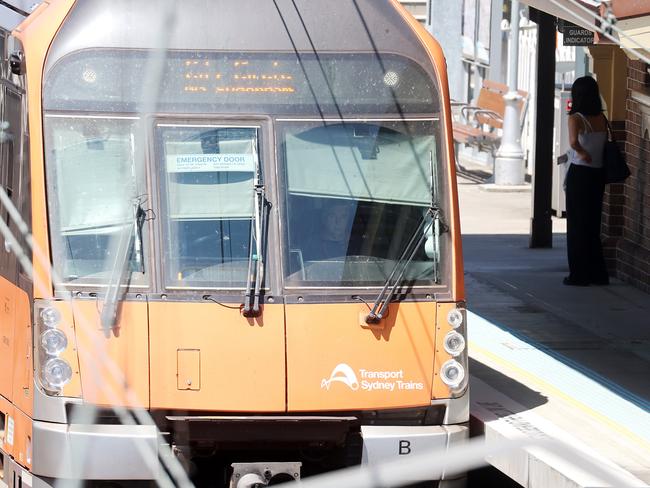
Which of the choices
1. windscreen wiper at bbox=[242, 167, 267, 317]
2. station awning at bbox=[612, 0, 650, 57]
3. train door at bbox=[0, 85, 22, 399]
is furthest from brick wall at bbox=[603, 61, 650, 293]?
train door at bbox=[0, 85, 22, 399]

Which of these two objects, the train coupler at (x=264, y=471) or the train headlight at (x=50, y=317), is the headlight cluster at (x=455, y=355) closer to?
the train coupler at (x=264, y=471)

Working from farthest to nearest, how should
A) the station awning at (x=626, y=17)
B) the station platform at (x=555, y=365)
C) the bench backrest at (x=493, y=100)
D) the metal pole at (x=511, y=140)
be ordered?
the bench backrest at (x=493, y=100) < the metal pole at (x=511, y=140) < the station awning at (x=626, y=17) < the station platform at (x=555, y=365)

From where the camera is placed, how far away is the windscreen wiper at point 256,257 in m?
7.08

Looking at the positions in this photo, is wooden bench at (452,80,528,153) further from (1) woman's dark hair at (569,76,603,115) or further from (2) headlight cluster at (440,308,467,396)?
(2) headlight cluster at (440,308,467,396)

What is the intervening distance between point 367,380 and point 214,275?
3.19 ft

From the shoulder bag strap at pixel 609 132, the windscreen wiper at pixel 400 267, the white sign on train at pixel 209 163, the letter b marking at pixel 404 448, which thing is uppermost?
the shoulder bag strap at pixel 609 132

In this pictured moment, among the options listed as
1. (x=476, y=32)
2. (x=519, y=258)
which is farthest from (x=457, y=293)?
(x=476, y=32)

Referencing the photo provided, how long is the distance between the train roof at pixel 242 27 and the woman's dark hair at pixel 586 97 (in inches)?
235

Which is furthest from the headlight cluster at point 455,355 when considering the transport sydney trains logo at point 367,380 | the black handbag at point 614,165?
the black handbag at point 614,165

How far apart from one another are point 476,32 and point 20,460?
82.1ft

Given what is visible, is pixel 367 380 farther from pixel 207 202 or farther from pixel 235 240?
pixel 207 202

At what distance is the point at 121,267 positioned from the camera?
7141 mm

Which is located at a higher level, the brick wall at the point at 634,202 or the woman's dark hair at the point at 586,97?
the woman's dark hair at the point at 586,97

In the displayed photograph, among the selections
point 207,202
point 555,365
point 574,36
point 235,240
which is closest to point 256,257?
point 235,240
